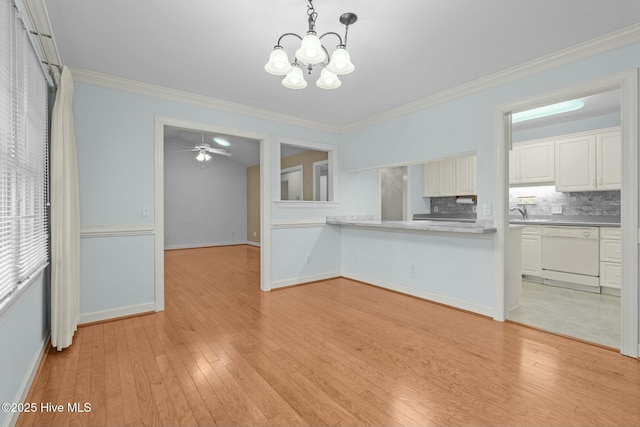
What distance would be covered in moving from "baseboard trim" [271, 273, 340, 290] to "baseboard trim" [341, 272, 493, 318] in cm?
33

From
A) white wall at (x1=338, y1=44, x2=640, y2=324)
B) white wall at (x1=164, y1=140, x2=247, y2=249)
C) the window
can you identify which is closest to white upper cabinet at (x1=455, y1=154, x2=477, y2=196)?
white wall at (x1=338, y1=44, x2=640, y2=324)

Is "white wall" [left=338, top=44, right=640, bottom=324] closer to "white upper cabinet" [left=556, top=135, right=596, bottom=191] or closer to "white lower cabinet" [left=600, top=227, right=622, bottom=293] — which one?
"white lower cabinet" [left=600, top=227, right=622, bottom=293]

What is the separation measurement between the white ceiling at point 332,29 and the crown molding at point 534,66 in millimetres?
78

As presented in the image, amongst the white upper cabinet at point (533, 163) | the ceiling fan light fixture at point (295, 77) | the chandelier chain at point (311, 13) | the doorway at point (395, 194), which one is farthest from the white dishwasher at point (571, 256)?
the chandelier chain at point (311, 13)

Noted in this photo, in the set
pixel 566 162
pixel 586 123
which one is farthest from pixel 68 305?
pixel 586 123

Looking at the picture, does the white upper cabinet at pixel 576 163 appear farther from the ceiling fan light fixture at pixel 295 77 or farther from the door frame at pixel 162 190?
the ceiling fan light fixture at pixel 295 77

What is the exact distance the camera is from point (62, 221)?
8.16 ft

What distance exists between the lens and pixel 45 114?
100 inches

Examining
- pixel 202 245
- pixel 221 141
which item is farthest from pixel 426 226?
pixel 202 245

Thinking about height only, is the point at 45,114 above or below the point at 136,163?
above

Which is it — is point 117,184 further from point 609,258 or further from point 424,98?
point 609,258

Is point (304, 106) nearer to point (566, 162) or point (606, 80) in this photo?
point (606, 80)

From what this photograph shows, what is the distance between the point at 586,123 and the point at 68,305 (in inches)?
269

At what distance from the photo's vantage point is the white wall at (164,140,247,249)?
333 inches
